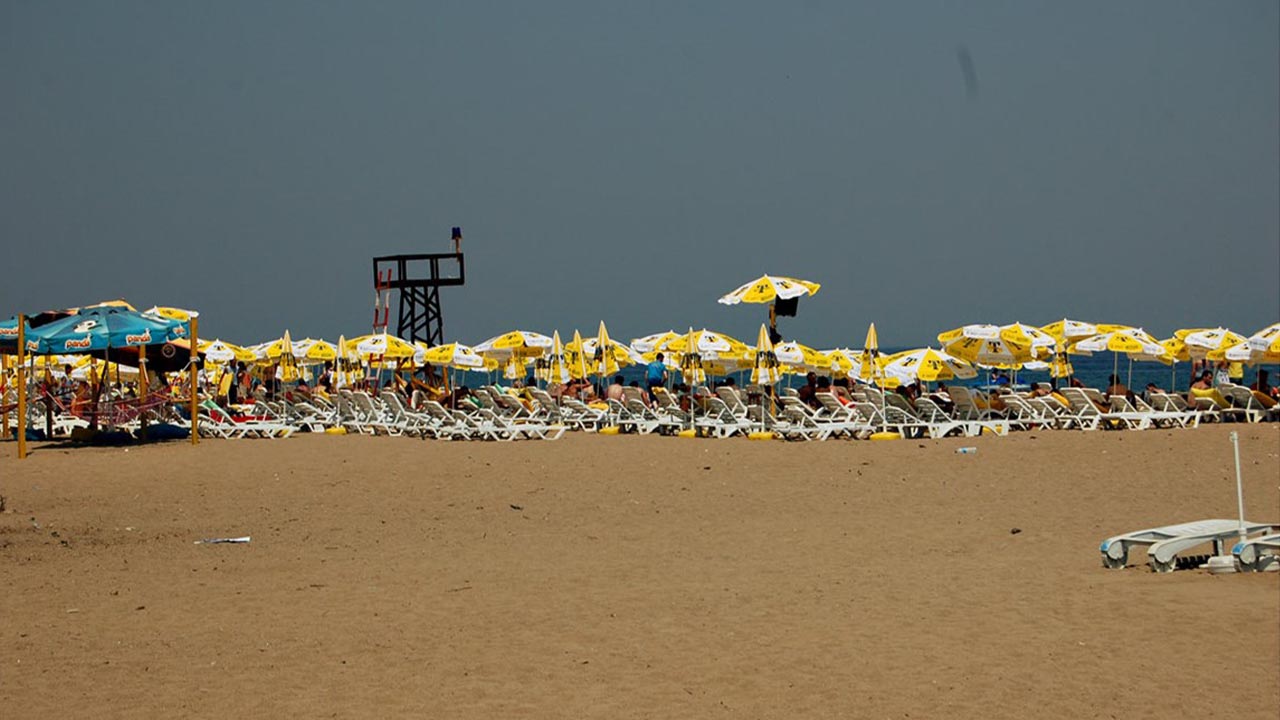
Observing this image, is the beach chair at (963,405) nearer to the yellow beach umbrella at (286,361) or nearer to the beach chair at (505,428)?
the beach chair at (505,428)

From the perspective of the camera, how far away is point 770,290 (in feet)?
64.0

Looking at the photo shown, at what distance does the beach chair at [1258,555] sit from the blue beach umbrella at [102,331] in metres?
14.7

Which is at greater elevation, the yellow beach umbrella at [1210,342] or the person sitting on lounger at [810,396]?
the yellow beach umbrella at [1210,342]

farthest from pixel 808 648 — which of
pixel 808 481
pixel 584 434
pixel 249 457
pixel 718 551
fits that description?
pixel 584 434

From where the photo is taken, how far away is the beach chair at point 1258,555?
7.68 metres

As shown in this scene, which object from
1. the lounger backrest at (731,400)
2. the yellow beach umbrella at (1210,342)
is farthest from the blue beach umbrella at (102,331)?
the yellow beach umbrella at (1210,342)

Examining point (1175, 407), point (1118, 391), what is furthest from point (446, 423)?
point (1175, 407)

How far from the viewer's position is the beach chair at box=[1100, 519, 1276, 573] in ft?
25.6

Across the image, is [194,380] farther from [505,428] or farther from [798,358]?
[798,358]

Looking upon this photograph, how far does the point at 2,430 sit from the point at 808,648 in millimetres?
20910

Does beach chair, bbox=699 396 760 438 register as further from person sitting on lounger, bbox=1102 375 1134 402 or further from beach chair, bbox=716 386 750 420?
person sitting on lounger, bbox=1102 375 1134 402

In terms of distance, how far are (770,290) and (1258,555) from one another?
1209 centimetres

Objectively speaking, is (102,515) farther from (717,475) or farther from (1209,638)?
(1209,638)

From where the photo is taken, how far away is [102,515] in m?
11.4
